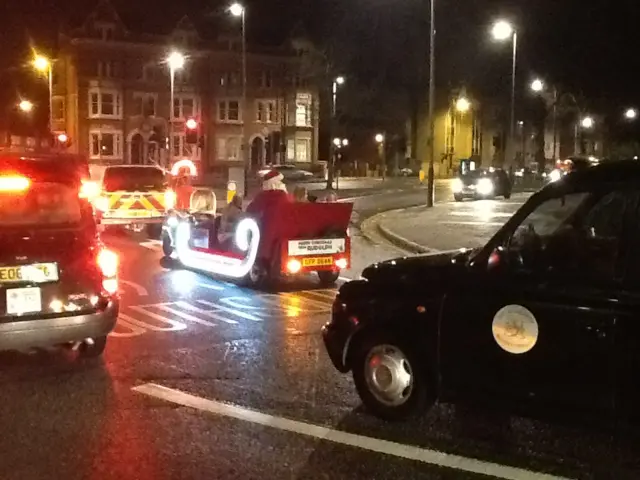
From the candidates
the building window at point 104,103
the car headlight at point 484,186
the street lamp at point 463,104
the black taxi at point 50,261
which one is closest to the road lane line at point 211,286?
the black taxi at point 50,261

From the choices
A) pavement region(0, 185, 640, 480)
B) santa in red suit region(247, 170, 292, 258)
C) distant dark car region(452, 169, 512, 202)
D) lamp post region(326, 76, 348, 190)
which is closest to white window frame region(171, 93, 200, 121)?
lamp post region(326, 76, 348, 190)

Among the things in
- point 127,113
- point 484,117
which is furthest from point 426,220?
point 484,117

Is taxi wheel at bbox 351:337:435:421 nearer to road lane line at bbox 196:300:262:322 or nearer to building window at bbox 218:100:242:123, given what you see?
road lane line at bbox 196:300:262:322

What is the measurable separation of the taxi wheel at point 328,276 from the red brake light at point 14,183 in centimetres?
609

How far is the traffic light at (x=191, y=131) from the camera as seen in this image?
30.4 metres

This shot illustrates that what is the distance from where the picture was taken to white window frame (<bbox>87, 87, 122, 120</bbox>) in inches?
2721

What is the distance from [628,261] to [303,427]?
252 cm

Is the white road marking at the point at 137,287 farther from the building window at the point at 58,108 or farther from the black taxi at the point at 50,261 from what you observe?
the building window at the point at 58,108

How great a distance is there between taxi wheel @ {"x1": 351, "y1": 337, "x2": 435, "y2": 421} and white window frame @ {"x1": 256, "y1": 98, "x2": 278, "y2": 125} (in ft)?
230

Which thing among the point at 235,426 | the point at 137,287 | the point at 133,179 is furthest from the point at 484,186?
the point at 235,426

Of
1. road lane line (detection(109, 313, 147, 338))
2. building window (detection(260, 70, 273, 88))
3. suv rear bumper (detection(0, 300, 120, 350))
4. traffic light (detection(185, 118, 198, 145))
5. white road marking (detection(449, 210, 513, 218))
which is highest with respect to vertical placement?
building window (detection(260, 70, 273, 88))

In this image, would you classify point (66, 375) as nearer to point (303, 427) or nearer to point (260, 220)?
point (303, 427)

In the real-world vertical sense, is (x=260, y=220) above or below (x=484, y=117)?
below

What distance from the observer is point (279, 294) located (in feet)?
42.8
